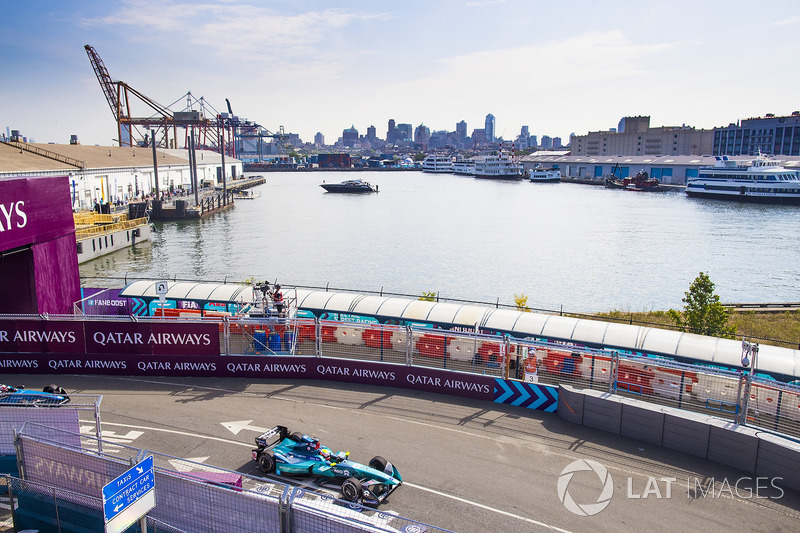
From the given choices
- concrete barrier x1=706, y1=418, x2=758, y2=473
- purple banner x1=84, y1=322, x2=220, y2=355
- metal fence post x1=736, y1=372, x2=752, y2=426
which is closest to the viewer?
concrete barrier x1=706, y1=418, x2=758, y2=473

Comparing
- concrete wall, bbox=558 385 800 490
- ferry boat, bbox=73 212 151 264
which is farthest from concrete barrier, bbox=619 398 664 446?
ferry boat, bbox=73 212 151 264

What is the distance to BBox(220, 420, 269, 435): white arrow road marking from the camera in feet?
44.9

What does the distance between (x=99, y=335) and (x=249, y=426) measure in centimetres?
683

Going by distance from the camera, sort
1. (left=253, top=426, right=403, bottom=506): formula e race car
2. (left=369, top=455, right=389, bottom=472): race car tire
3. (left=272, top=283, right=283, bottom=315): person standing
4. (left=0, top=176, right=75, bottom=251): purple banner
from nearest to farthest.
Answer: (left=253, top=426, right=403, bottom=506): formula e race car → (left=369, top=455, right=389, bottom=472): race car tire → (left=0, top=176, right=75, bottom=251): purple banner → (left=272, top=283, right=283, bottom=315): person standing

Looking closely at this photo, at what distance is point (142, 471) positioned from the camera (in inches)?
257

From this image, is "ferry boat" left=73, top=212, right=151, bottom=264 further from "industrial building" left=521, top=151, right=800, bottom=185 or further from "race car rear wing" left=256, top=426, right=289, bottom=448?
"industrial building" left=521, top=151, right=800, bottom=185

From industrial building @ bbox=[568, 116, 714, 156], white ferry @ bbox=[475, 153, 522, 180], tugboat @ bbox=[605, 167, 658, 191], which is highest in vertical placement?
industrial building @ bbox=[568, 116, 714, 156]

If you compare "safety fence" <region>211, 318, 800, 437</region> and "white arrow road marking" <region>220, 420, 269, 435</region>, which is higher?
"safety fence" <region>211, 318, 800, 437</region>

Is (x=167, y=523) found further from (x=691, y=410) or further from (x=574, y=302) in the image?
(x=574, y=302)

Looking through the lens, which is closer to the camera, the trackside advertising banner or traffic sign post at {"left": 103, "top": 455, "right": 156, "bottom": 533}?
traffic sign post at {"left": 103, "top": 455, "right": 156, "bottom": 533}

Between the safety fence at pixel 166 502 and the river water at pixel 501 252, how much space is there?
2256cm

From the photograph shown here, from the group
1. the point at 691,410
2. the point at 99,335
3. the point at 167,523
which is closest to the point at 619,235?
the point at 691,410

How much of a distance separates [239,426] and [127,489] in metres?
7.78

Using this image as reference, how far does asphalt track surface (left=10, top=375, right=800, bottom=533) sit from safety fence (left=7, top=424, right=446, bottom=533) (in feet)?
12.3
